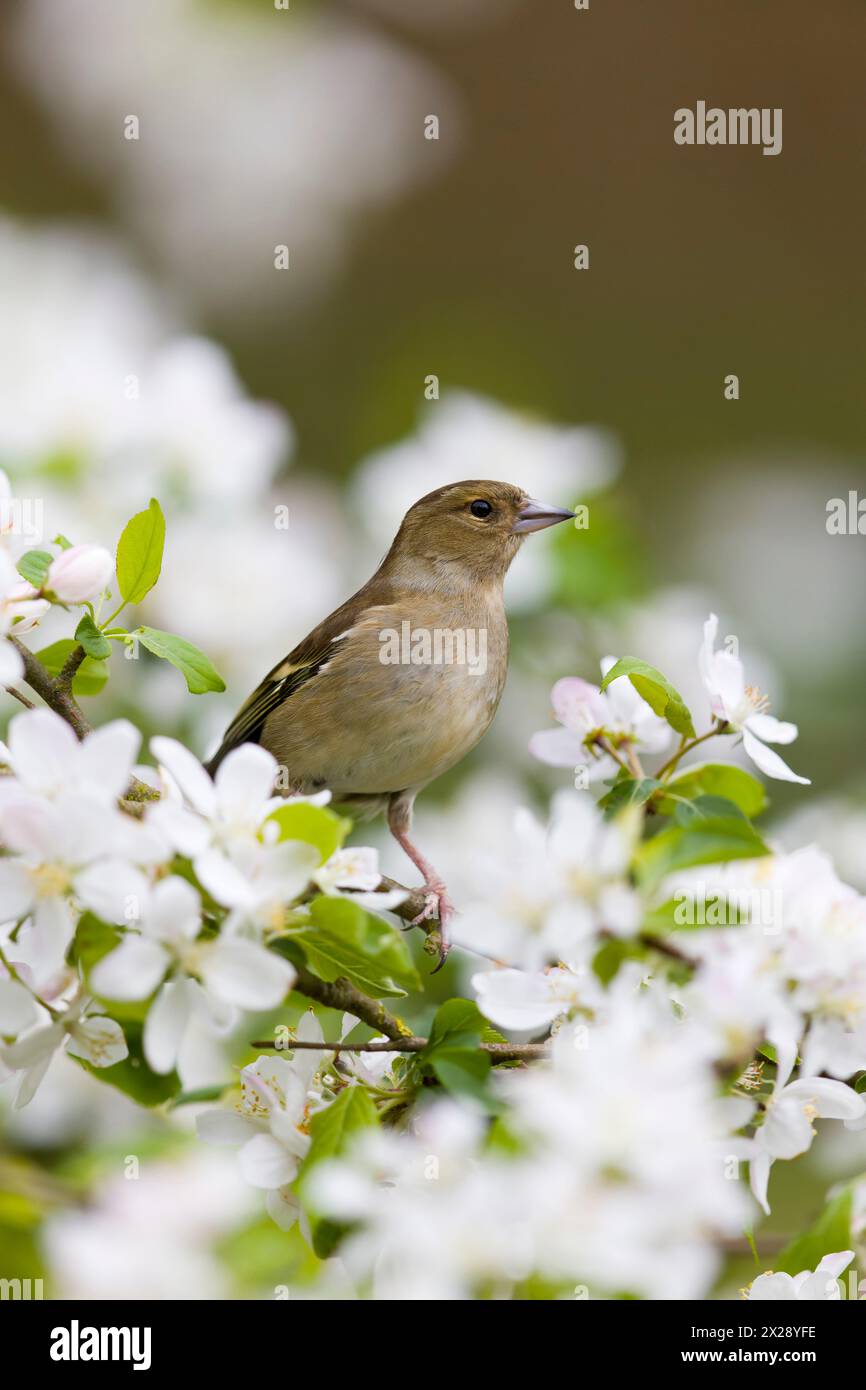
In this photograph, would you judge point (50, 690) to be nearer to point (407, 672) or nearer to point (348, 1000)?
point (348, 1000)

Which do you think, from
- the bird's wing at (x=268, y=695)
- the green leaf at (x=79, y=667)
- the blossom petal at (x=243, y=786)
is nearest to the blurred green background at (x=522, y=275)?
the bird's wing at (x=268, y=695)

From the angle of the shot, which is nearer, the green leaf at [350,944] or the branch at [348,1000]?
the green leaf at [350,944]

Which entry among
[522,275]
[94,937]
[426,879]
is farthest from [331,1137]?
[522,275]

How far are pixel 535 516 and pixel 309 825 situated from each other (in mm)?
1582

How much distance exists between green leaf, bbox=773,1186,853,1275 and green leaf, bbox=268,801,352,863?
0.39 metres

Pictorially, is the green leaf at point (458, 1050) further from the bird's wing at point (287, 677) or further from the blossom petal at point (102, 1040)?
the bird's wing at point (287, 677)

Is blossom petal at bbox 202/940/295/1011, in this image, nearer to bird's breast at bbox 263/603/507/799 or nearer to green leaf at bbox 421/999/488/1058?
green leaf at bbox 421/999/488/1058

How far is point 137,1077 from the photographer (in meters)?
1.03

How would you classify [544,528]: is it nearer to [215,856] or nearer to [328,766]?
[328,766]

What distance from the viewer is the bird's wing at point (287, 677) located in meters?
2.35

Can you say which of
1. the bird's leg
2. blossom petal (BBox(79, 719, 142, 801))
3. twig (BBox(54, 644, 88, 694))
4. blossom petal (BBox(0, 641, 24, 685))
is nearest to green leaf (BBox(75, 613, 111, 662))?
twig (BBox(54, 644, 88, 694))

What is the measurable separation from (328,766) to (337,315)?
163 centimetres
